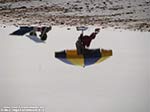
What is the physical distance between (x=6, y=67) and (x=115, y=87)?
2.94 feet

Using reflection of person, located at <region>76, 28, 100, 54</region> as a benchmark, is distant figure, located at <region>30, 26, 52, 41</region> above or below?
above

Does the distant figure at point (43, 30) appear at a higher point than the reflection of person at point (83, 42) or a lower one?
higher

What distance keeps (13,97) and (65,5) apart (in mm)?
825

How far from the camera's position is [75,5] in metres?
2.34

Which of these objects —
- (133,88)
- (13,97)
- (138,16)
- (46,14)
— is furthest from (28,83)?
(138,16)

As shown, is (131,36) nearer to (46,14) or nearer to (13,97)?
(46,14)

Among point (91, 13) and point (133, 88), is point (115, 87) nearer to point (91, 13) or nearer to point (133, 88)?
point (133, 88)

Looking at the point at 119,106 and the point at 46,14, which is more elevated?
the point at 46,14

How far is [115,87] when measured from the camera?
7.99ft

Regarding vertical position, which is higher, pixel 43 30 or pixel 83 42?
pixel 43 30

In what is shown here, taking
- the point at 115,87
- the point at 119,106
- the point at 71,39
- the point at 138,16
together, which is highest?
the point at 138,16

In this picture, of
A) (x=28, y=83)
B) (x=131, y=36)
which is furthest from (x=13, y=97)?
(x=131, y=36)

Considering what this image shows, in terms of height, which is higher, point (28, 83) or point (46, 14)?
point (46, 14)

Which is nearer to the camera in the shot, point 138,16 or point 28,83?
point 28,83
